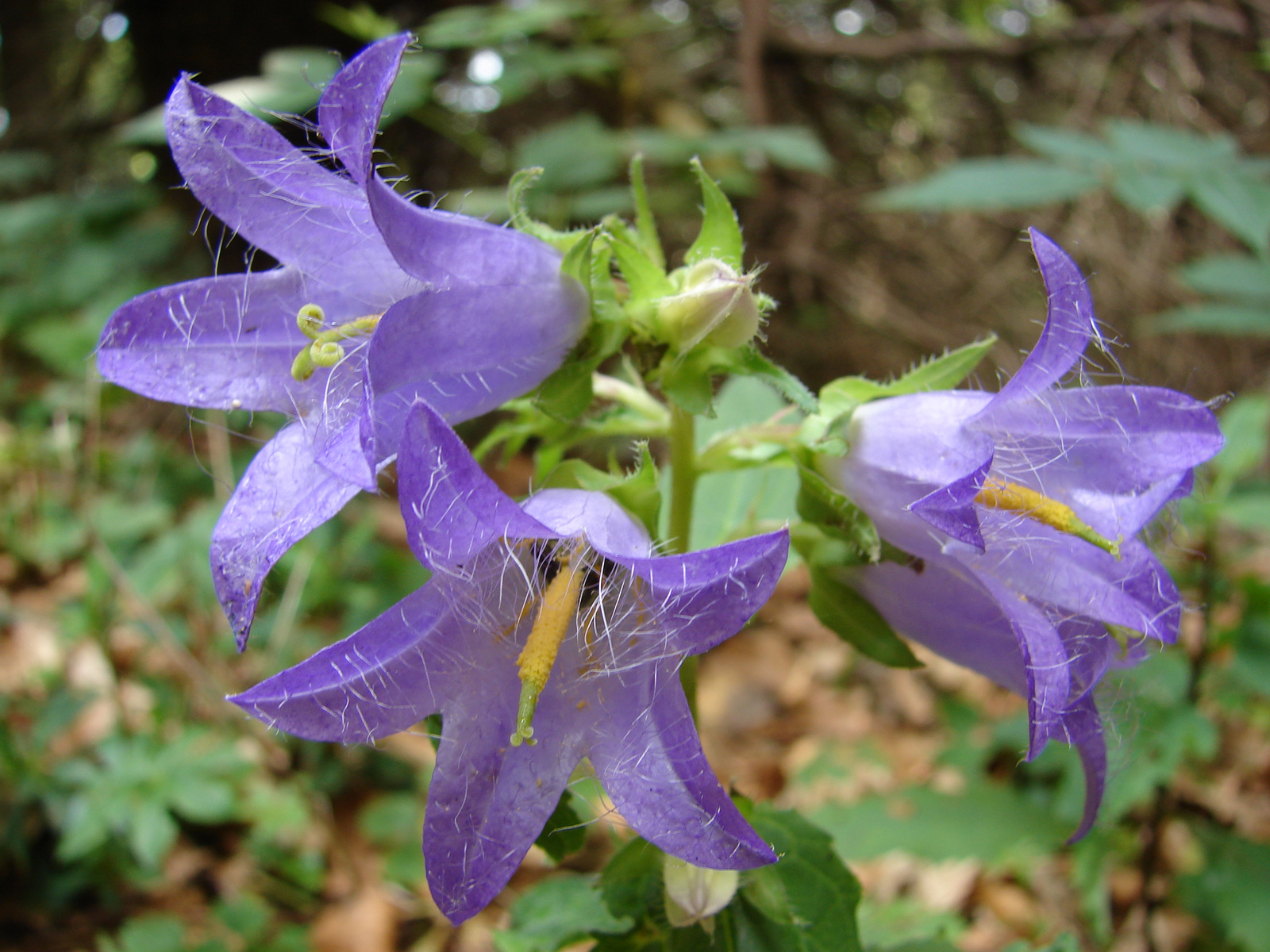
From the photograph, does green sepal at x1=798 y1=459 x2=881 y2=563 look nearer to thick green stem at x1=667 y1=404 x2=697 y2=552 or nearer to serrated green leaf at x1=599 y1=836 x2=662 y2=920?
thick green stem at x1=667 y1=404 x2=697 y2=552

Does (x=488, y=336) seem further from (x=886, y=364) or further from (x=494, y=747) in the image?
(x=886, y=364)

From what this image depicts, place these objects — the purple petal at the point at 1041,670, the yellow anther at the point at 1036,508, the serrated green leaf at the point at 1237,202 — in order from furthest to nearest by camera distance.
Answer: the serrated green leaf at the point at 1237,202 < the yellow anther at the point at 1036,508 < the purple petal at the point at 1041,670

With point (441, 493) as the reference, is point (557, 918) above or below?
below

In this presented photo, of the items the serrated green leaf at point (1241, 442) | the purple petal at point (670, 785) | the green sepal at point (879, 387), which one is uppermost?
the green sepal at point (879, 387)

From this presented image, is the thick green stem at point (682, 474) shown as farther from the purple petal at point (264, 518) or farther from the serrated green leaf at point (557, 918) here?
the purple petal at point (264, 518)

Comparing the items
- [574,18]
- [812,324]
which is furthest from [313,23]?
[812,324]

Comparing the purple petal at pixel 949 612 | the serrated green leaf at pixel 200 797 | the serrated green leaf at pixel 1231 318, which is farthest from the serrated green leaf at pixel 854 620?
the serrated green leaf at pixel 1231 318

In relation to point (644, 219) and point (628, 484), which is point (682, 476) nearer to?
point (628, 484)

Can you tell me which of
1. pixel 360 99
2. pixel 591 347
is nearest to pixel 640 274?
pixel 591 347
